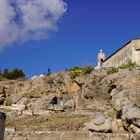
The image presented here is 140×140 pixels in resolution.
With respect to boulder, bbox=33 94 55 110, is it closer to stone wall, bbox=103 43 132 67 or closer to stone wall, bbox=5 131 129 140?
stone wall, bbox=5 131 129 140

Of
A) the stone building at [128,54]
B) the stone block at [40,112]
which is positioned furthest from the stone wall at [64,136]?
the stone building at [128,54]

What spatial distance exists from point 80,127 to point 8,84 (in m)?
15.2

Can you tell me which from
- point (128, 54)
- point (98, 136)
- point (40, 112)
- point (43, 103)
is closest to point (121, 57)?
point (128, 54)

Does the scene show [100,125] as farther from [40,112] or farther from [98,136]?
[40,112]

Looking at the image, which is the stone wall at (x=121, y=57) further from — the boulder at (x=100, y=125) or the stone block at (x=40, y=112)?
the boulder at (x=100, y=125)

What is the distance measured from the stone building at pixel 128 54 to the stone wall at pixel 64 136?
17624 mm

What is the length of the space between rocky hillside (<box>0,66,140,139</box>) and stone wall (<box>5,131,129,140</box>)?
404 mm

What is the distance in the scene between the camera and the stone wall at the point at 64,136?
14.4 meters

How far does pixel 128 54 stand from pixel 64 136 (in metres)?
20.0

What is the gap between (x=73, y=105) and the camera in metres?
23.9

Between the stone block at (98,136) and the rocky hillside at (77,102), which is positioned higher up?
the rocky hillside at (77,102)

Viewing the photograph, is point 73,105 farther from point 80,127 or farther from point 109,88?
point 80,127

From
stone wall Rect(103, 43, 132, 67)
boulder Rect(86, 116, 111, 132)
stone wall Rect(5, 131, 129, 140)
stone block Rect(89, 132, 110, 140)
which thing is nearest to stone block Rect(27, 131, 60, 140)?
stone wall Rect(5, 131, 129, 140)

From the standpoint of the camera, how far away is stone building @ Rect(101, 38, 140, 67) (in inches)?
1248
